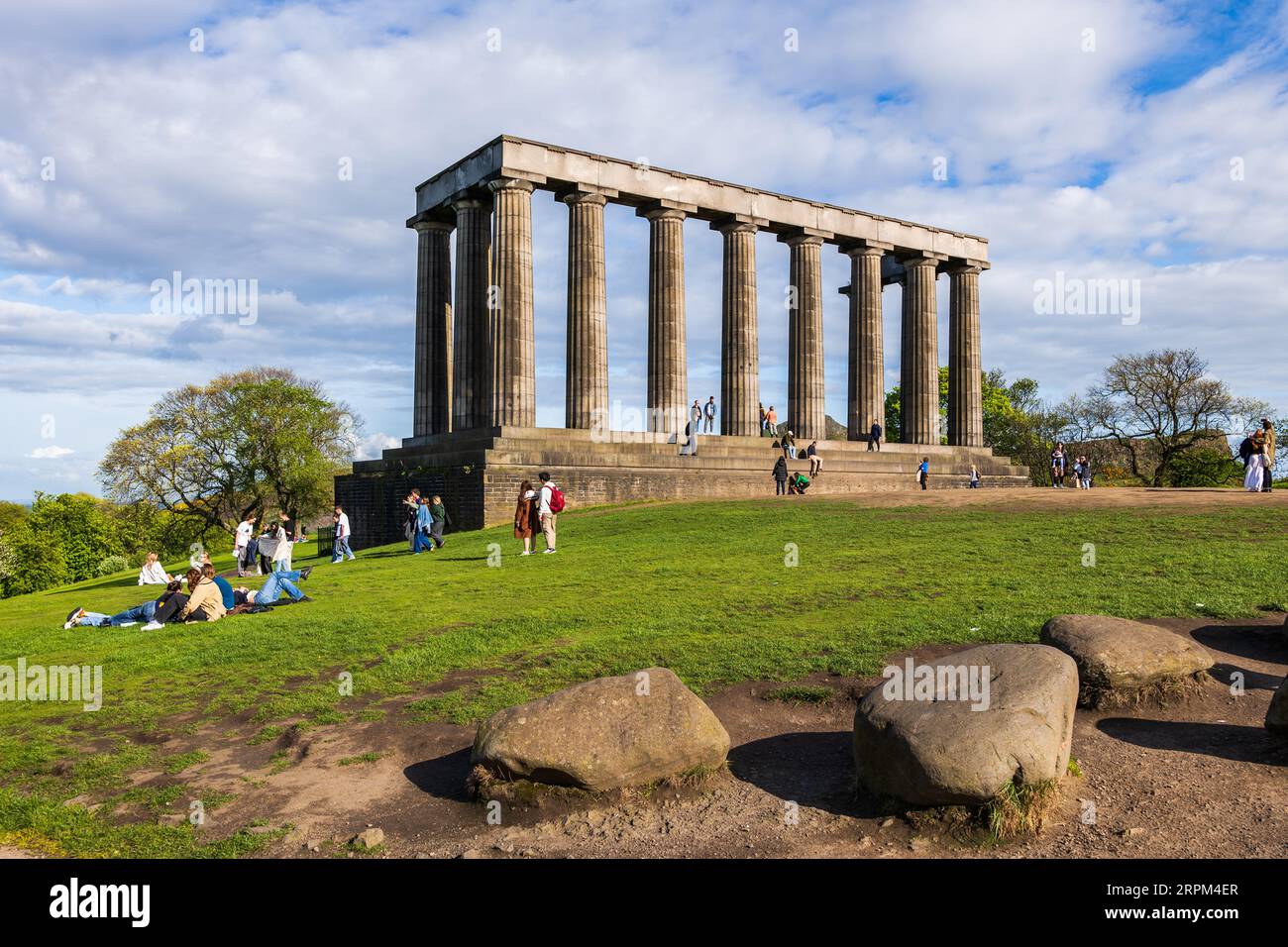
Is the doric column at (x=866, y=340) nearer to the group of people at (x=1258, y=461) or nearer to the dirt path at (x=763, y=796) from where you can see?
the group of people at (x=1258, y=461)

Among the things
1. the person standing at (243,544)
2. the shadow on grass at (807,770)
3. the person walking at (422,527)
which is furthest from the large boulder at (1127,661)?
the person standing at (243,544)

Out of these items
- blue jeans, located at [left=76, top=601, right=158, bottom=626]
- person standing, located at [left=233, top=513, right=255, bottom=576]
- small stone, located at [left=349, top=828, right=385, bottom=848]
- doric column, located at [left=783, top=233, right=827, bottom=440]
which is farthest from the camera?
doric column, located at [left=783, top=233, right=827, bottom=440]

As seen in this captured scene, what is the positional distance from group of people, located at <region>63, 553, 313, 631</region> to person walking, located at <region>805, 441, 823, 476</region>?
24.7 metres

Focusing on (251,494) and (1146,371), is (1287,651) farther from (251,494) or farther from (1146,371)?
(251,494)

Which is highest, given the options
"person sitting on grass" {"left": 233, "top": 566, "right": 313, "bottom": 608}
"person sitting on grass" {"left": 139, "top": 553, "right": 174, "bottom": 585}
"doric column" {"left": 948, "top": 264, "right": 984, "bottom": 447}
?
"doric column" {"left": 948, "top": 264, "right": 984, "bottom": 447}

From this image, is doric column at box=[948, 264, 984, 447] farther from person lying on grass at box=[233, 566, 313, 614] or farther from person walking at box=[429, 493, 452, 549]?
person lying on grass at box=[233, 566, 313, 614]

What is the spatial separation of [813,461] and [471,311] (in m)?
16.2

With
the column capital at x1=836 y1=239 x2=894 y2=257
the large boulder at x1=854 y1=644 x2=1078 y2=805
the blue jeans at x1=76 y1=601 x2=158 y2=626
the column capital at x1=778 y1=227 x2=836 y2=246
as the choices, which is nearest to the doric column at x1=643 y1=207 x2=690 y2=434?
the column capital at x1=778 y1=227 x2=836 y2=246

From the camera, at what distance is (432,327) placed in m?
42.3

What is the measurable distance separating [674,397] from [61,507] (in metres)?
58.3

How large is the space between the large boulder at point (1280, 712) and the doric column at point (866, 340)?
3859 centimetres

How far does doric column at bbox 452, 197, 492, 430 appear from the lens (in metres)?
39.4

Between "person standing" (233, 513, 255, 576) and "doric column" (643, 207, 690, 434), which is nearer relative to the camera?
"person standing" (233, 513, 255, 576)

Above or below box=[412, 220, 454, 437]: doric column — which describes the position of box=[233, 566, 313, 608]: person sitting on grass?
below
